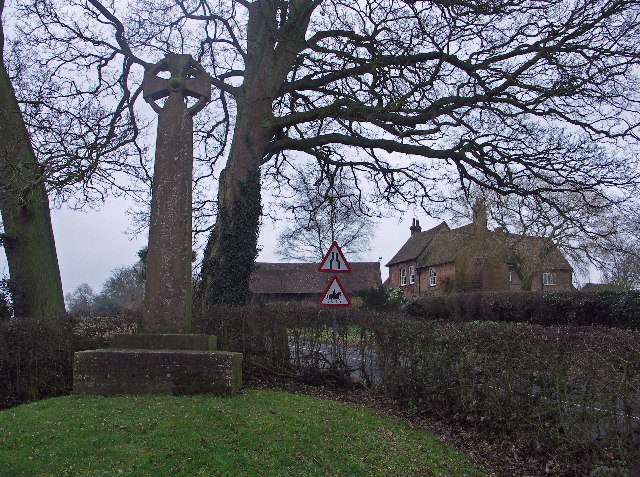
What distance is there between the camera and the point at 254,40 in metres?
15.8

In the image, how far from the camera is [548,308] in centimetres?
2055

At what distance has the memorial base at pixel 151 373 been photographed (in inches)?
286

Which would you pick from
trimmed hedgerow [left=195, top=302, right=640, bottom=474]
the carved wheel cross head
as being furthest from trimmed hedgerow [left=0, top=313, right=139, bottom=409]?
the carved wheel cross head

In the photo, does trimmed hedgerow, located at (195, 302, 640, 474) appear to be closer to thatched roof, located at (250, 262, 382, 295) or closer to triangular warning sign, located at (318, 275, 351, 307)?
triangular warning sign, located at (318, 275, 351, 307)

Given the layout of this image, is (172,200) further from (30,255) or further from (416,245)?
(416,245)

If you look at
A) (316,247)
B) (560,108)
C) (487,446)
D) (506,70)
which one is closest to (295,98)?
(506,70)

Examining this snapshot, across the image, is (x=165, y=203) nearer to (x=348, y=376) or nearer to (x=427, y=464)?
(x=348, y=376)

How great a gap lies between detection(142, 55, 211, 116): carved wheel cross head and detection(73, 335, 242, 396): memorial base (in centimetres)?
386

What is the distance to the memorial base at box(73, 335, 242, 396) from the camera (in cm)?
727

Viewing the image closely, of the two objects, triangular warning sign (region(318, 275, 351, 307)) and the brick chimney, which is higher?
the brick chimney

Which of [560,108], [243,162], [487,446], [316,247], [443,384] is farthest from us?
[316,247]

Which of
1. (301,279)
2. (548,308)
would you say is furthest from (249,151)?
(301,279)

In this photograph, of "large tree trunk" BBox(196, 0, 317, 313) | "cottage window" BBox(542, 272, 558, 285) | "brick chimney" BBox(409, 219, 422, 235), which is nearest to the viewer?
"large tree trunk" BBox(196, 0, 317, 313)

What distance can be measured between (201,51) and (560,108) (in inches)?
431
